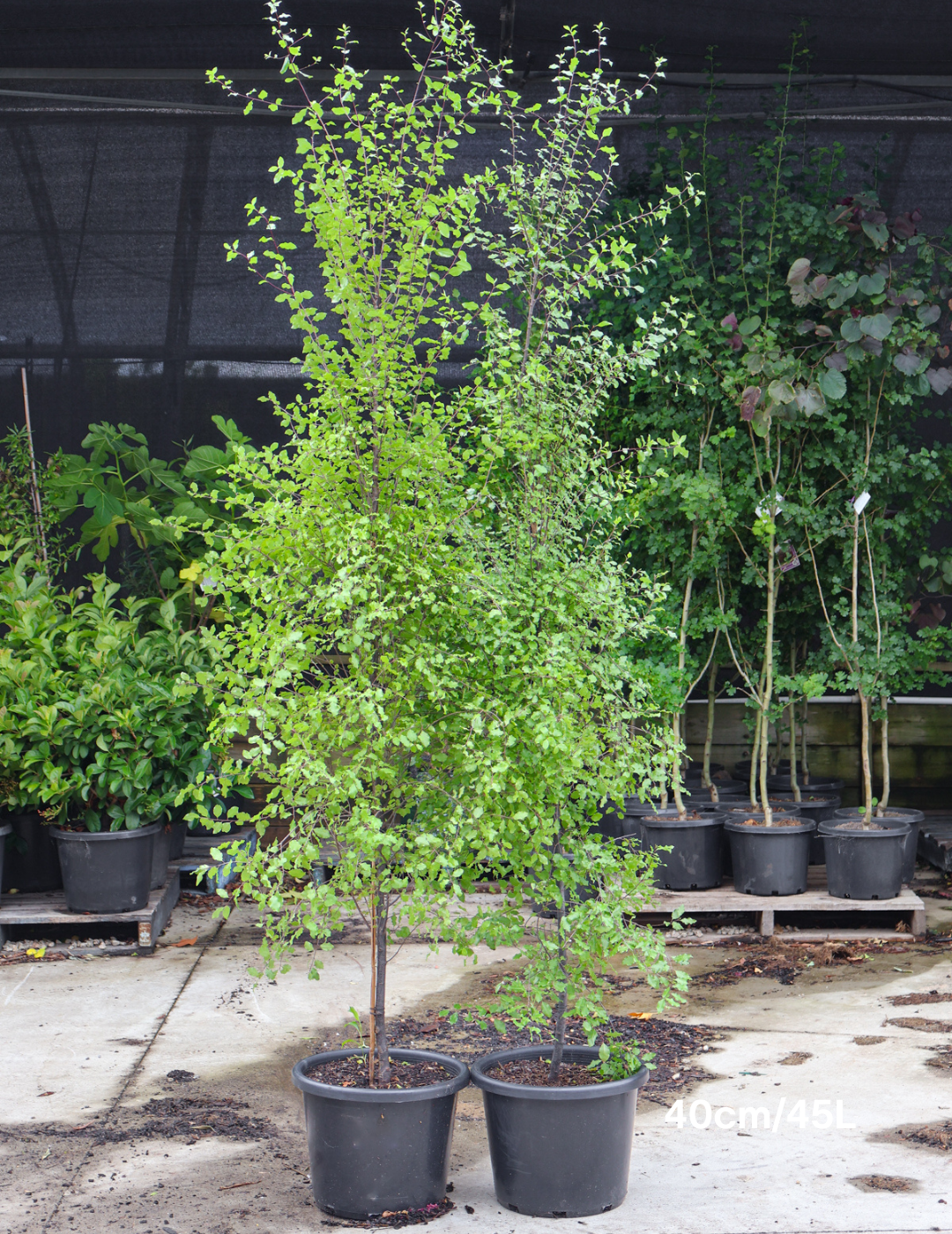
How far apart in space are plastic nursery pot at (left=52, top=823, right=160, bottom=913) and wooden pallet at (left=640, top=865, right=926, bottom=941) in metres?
1.86

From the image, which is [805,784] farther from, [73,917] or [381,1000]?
[381,1000]

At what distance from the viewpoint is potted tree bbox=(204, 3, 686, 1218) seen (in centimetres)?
229

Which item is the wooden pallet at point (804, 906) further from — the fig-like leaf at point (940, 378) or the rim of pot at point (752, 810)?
the fig-like leaf at point (940, 378)

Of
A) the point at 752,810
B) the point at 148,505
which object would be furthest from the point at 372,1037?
the point at 148,505

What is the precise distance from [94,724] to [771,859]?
→ 250cm

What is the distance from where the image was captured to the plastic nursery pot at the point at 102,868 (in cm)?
418

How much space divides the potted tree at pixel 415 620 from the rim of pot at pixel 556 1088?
2.3 inches

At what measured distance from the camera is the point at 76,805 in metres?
4.39

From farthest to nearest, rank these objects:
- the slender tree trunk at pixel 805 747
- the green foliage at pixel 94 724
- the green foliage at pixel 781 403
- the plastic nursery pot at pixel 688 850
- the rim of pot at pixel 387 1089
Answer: the slender tree trunk at pixel 805 747 < the plastic nursery pot at pixel 688 850 < the green foliage at pixel 781 403 < the green foliage at pixel 94 724 < the rim of pot at pixel 387 1089

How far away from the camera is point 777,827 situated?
4.54 m

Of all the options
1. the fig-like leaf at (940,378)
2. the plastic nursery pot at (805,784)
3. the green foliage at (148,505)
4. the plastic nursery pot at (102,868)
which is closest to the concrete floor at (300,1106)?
the plastic nursery pot at (102,868)

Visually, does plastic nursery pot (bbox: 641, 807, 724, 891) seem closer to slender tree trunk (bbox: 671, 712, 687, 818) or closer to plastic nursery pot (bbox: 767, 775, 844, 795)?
slender tree trunk (bbox: 671, 712, 687, 818)

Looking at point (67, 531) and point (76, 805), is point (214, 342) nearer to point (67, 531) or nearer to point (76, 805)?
point (67, 531)

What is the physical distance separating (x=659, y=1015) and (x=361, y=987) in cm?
96
